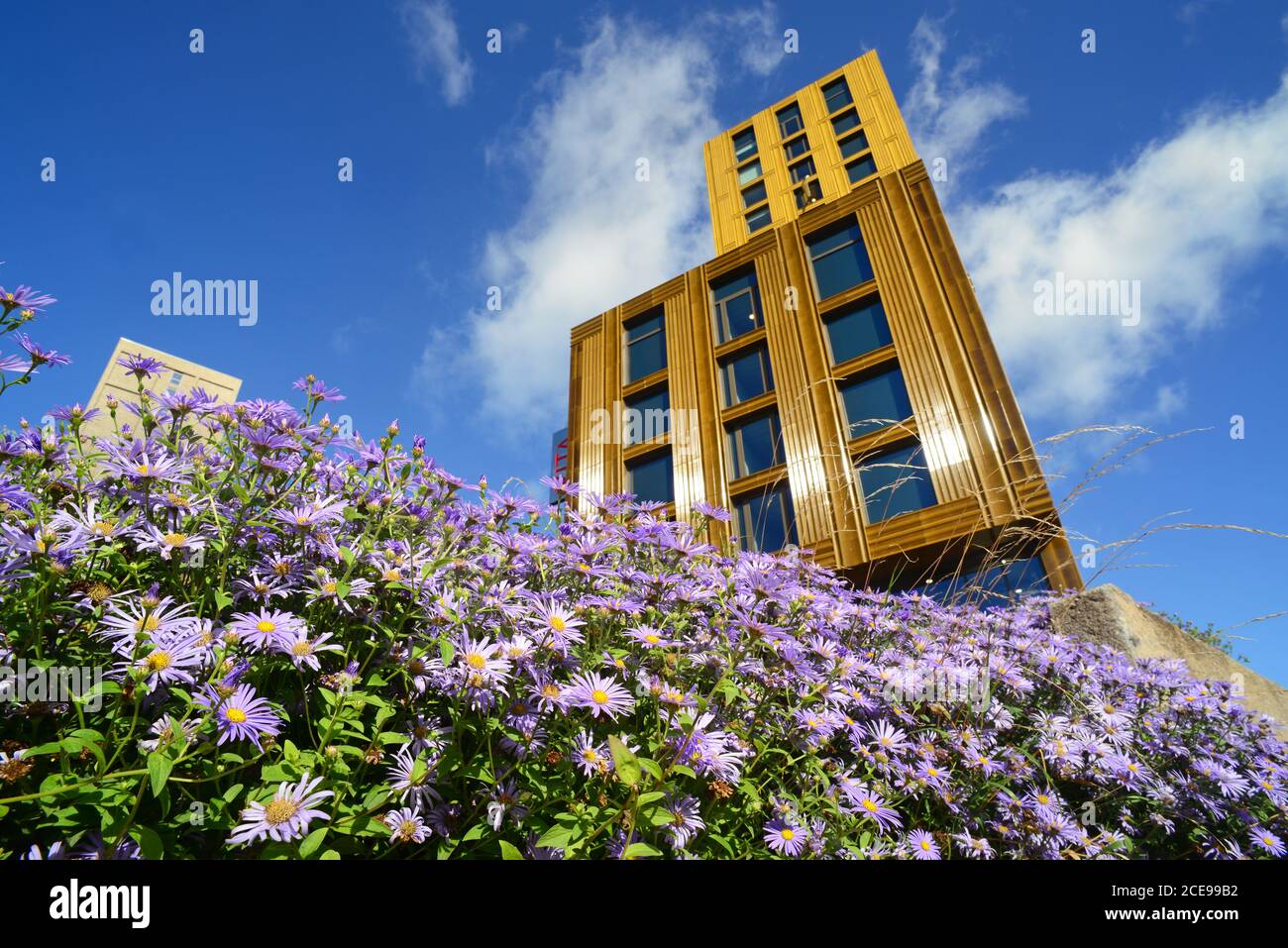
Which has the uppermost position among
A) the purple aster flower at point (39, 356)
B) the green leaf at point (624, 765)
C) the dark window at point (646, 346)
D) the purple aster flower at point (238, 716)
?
the dark window at point (646, 346)

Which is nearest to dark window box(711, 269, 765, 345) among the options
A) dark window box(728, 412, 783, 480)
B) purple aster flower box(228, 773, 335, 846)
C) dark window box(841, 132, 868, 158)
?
dark window box(728, 412, 783, 480)

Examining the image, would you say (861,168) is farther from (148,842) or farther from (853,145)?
(148,842)

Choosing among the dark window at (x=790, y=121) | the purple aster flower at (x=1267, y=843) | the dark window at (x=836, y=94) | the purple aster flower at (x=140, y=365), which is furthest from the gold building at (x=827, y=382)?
the purple aster flower at (x=140, y=365)

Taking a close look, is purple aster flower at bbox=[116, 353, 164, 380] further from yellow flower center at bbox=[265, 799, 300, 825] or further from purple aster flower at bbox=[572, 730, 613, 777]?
purple aster flower at bbox=[572, 730, 613, 777]

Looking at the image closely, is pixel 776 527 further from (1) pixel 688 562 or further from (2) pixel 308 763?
(2) pixel 308 763

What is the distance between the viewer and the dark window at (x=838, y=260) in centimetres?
1814

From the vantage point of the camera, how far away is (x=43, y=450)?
157cm

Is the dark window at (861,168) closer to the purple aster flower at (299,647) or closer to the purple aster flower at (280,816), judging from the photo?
the purple aster flower at (299,647)

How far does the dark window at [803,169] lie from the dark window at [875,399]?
42.6 ft

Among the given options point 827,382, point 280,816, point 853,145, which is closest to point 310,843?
point 280,816
